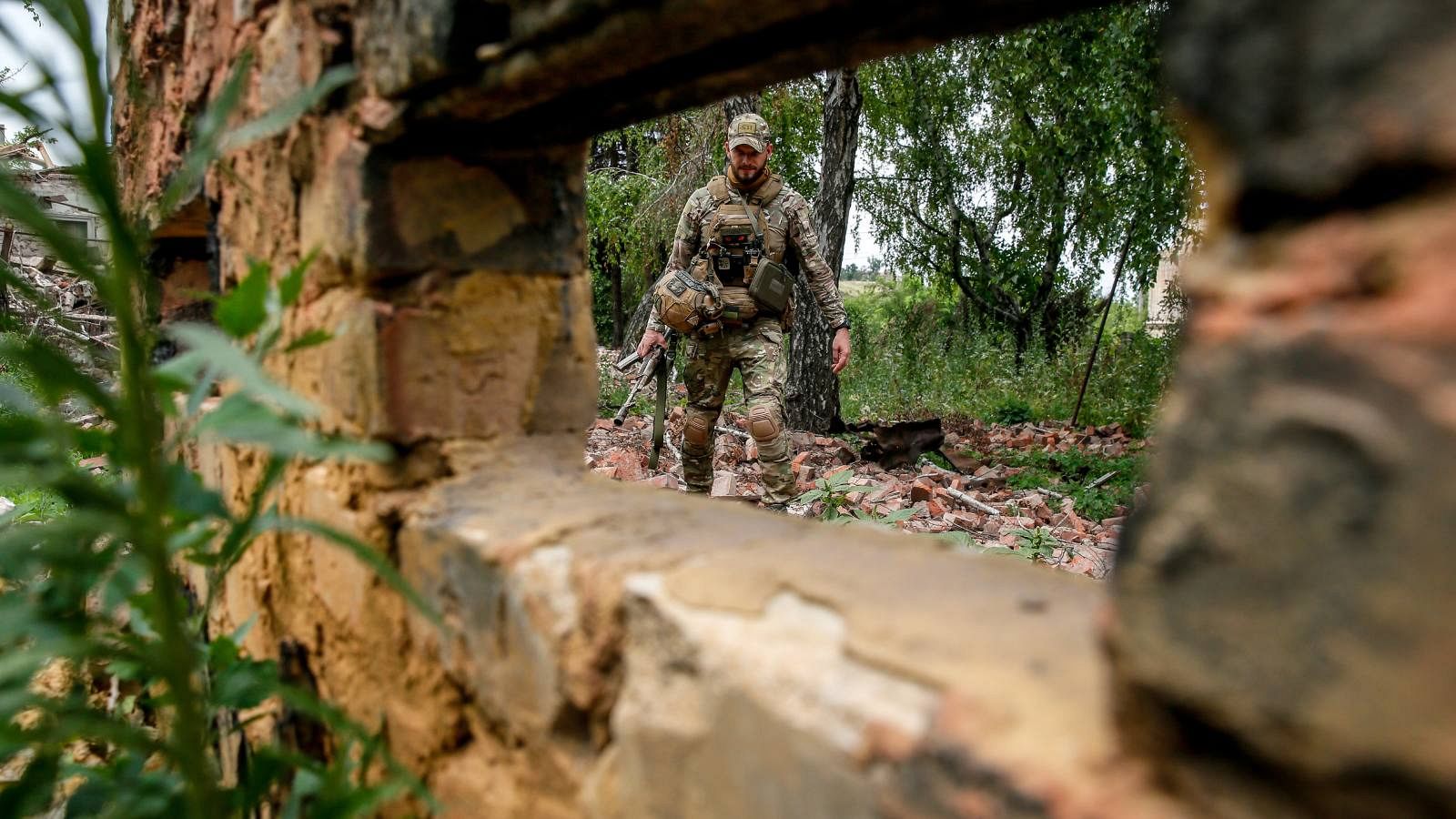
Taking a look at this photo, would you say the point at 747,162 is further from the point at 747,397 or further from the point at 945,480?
the point at 945,480

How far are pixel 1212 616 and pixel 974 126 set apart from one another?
12117 mm

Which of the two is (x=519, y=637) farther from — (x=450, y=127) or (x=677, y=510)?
(x=450, y=127)

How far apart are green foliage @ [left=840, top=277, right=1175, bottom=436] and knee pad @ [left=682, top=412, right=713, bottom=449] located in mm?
3291

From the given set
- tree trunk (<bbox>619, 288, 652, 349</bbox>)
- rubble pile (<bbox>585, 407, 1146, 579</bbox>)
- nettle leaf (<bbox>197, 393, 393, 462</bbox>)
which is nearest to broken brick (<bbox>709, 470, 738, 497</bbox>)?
rubble pile (<bbox>585, 407, 1146, 579</bbox>)

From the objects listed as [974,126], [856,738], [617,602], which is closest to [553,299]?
[617,602]

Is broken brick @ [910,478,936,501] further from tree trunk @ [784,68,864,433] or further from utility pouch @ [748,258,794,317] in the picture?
tree trunk @ [784,68,864,433]

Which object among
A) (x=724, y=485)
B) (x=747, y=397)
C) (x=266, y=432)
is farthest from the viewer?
(x=724, y=485)

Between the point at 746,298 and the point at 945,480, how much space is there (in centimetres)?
176

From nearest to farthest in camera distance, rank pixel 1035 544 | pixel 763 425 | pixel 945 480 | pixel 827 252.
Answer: pixel 1035 544 < pixel 763 425 < pixel 945 480 < pixel 827 252

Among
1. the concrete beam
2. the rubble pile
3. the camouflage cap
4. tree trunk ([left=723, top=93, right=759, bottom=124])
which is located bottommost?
the rubble pile

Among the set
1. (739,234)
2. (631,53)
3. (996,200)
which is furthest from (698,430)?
(996,200)

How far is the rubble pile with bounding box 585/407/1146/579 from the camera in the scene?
4090 millimetres

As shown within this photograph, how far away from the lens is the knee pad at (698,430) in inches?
176

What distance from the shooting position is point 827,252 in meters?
6.43
